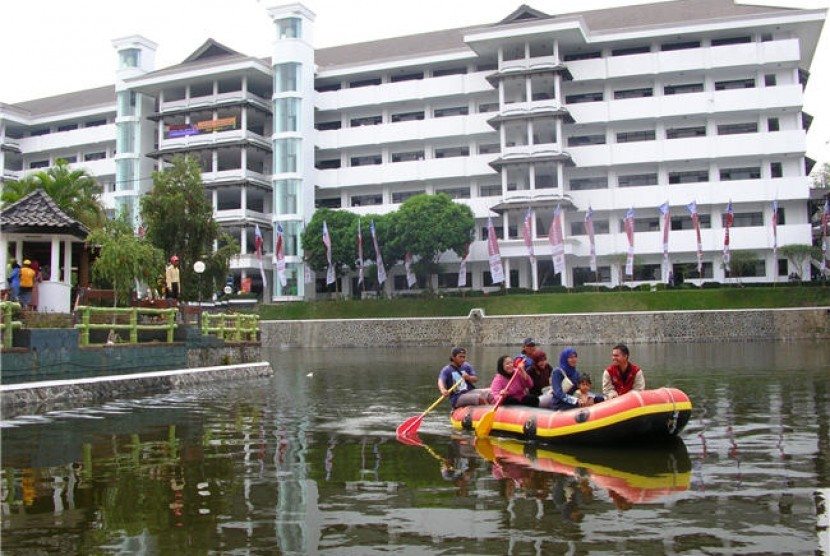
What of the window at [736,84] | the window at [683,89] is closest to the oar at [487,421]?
the window at [683,89]

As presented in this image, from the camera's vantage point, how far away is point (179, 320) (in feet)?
85.7

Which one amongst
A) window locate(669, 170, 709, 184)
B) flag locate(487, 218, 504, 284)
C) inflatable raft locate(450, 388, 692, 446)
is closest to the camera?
inflatable raft locate(450, 388, 692, 446)

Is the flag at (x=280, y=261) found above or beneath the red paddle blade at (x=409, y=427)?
above

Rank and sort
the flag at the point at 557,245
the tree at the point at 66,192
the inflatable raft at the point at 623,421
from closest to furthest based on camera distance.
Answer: the inflatable raft at the point at 623,421 → the tree at the point at 66,192 → the flag at the point at 557,245

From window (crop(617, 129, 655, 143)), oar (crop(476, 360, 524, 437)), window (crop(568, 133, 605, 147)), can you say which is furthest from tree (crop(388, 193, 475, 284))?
oar (crop(476, 360, 524, 437))

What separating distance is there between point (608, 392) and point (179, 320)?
1730 centimetres

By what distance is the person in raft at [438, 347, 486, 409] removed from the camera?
15133 millimetres

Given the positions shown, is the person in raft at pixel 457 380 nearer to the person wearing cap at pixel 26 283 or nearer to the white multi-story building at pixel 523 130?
the person wearing cap at pixel 26 283

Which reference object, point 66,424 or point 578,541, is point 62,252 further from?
point 578,541

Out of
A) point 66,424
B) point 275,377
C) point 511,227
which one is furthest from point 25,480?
point 511,227

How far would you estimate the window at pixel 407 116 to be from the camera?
68.8 m

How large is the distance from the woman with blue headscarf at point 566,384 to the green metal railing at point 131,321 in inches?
516

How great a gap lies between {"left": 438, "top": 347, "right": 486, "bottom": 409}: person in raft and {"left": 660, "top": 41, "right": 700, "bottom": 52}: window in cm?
5368

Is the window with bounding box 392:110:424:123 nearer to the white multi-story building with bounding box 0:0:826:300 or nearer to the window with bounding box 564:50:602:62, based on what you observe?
the white multi-story building with bounding box 0:0:826:300
